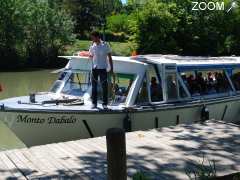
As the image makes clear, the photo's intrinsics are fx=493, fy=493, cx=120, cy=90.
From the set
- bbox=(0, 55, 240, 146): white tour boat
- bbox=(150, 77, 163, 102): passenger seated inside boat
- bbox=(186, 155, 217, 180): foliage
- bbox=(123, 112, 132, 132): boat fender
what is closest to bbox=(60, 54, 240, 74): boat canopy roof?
bbox=(0, 55, 240, 146): white tour boat

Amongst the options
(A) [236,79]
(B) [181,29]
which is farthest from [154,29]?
(A) [236,79]

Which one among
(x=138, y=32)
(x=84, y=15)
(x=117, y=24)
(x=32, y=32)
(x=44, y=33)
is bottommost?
(x=138, y=32)

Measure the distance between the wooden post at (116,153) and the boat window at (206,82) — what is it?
7.90m

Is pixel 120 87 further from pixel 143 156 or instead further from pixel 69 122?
pixel 143 156

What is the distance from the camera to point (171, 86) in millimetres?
12320

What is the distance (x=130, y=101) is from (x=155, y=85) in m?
0.94

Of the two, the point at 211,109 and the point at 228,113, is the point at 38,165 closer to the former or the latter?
the point at 211,109

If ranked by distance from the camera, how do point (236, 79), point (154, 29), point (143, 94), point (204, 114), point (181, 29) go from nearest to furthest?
point (143, 94) → point (204, 114) → point (236, 79) → point (154, 29) → point (181, 29)

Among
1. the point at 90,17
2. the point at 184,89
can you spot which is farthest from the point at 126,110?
the point at 90,17

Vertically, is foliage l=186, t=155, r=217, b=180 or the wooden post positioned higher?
the wooden post

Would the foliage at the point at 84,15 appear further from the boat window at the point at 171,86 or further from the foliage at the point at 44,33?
the boat window at the point at 171,86

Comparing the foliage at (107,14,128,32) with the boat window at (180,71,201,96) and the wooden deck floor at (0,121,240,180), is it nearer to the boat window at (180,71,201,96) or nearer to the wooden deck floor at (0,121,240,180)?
the boat window at (180,71,201,96)

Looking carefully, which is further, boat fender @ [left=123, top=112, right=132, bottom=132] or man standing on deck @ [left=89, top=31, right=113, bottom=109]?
man standing on deck @ [left=89, top=31, right=113, bottom=109]

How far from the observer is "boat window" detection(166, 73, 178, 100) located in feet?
40.1
